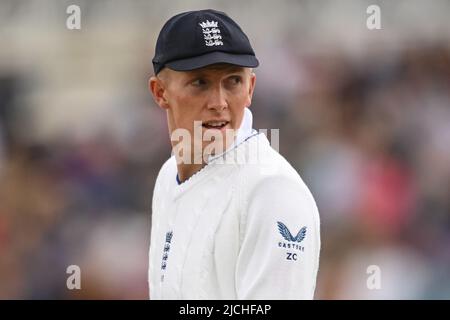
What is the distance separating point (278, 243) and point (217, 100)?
18.7 inches

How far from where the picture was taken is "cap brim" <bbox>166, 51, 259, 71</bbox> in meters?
2.48

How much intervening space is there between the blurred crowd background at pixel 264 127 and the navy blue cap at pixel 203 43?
3.35m

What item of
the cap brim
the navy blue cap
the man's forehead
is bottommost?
the man's forehead

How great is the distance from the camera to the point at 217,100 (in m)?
2.54

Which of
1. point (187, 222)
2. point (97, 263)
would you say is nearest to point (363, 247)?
point (97, 263)

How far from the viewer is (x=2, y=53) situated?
21.4 ft

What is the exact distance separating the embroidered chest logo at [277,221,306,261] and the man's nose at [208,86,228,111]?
0.41 metres

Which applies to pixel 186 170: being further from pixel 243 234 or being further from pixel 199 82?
pixel 243 234

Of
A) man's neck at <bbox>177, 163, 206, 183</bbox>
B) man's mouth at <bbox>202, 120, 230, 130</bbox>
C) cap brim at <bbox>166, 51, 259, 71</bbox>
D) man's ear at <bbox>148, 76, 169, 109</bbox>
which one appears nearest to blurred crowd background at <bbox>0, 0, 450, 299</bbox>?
man's neck at <bbox>177, 163, 206, 183</bbox>

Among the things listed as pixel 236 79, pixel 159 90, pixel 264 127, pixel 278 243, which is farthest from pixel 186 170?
pixel 264 127

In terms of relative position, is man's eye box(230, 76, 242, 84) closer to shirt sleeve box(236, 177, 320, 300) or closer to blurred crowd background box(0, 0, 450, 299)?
shirt sleeve box(236, 177, 320, 300)

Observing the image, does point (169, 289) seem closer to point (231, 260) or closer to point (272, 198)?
point (231, 260)

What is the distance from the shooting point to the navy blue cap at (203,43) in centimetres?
249

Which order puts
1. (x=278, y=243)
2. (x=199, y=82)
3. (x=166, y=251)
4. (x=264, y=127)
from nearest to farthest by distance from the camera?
(x=278, y=243) → (x=199, y=82) → (x=166, y=251) → (x=264, y=127)
